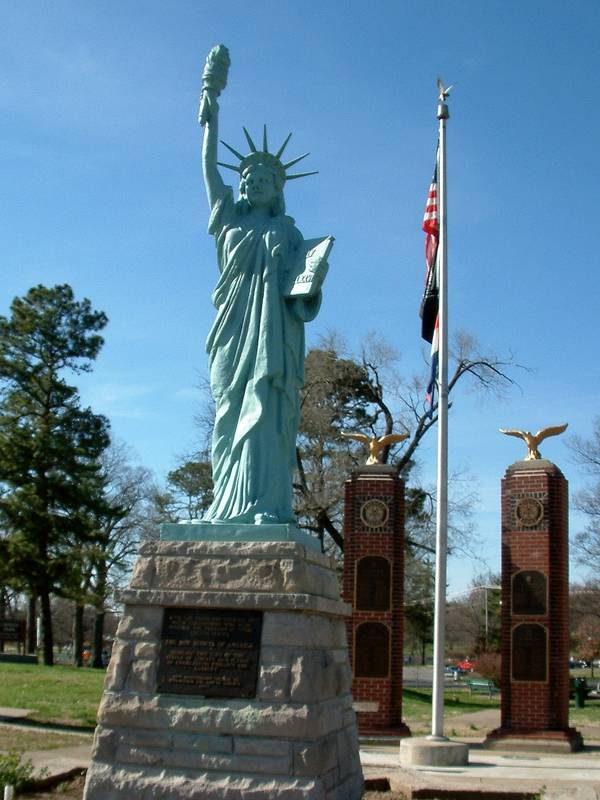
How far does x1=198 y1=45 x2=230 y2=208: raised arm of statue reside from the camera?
816 cm

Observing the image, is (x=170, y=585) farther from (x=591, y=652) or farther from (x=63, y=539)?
(x=591, y=652)

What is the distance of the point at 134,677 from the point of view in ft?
Answer: 21.5

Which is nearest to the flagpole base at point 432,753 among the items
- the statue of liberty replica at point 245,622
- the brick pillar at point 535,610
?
the brick pillar at point 535,610

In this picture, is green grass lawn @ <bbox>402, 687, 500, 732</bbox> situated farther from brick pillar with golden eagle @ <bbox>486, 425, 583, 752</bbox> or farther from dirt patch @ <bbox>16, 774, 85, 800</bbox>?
dirt patch @ <bbox>16, 774, 85, 800</bbox>

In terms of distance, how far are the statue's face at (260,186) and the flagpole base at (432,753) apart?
21.9 ft

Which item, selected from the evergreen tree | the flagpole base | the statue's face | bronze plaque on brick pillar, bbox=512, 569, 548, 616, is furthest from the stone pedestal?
the evergreen tree

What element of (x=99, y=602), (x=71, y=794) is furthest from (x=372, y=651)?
(x=99, y=602)

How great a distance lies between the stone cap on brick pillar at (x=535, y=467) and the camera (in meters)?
14.5

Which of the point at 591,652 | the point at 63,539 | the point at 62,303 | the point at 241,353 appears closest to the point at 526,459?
the point at 241,353

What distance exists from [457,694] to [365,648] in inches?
608

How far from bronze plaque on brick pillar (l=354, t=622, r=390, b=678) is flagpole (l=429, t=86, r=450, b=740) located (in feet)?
8.97

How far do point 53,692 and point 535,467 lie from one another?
9732 millimetres

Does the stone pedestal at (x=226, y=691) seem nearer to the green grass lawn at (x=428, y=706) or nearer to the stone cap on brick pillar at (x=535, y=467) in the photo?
the stone cap on brick pillar at (x=535, y=467)

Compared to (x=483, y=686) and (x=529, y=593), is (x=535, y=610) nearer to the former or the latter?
(x=529, y=593)
